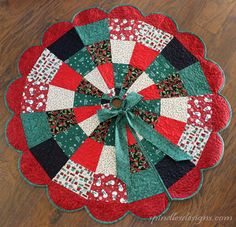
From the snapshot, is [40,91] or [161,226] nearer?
[161,226]

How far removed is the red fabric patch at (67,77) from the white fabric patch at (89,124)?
0.59 feet

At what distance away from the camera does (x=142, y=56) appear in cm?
162

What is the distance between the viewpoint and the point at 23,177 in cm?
151

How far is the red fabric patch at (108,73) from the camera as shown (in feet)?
5.23

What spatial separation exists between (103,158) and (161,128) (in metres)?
0.32

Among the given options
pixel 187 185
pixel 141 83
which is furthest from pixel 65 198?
pixel 141 83

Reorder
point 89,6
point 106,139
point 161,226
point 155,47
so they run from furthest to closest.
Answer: point 89,6 → point 155,47 → point 106,139 → point 161,226

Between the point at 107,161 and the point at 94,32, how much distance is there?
70cm

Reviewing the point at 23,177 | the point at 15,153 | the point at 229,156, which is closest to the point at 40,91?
the point at 15,153

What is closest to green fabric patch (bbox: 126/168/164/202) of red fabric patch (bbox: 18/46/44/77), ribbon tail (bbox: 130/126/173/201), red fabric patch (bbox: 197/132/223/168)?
ribbon tail (bbox: 130/126/173/201)

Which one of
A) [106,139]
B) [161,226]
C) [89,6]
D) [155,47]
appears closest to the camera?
[161,226]

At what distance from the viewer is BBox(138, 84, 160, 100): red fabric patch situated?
1.56m

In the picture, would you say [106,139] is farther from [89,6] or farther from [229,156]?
[89,6]

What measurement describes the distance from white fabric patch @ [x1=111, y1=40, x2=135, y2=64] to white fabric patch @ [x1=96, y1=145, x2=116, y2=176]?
46cm
